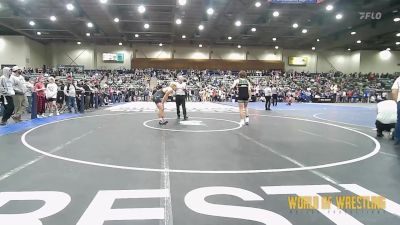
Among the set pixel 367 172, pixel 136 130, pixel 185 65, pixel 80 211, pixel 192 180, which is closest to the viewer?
pixel 80 211

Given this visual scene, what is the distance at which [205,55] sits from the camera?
4469 centimetres

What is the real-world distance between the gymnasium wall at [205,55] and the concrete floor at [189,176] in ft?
118

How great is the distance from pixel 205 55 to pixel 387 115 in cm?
3784

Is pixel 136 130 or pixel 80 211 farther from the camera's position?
pixel 136 130

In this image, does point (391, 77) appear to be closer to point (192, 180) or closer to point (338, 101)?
point (338, 101)

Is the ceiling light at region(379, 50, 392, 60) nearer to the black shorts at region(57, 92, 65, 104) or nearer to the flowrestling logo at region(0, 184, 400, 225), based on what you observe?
the black shorts at region(57, 92, 65, 104)

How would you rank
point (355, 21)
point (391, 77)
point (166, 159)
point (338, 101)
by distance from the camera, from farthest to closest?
point (391, 77) < point (338, 101) < point (355, 21) < point (166, 159)

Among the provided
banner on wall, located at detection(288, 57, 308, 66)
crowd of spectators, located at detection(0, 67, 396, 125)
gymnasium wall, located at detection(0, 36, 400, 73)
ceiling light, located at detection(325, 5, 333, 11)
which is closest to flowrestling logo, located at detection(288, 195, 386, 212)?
crowd of spectators, located at detection(0, 67, 396, 125)

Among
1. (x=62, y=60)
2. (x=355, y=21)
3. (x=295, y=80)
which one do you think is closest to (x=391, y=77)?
(x=295, y=80)

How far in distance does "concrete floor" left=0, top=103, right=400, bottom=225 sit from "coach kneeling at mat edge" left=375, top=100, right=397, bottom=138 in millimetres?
448

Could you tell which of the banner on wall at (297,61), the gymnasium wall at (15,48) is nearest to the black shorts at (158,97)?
the gymnasium wall at (15,48)

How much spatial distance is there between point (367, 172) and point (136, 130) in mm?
5578

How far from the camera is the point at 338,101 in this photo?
32.7m

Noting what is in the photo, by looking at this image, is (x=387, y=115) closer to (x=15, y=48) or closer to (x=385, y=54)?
(x=15, y=48)
